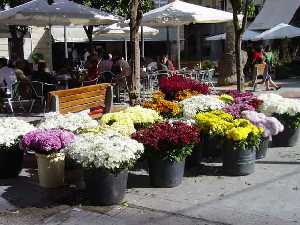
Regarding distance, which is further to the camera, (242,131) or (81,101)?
(81,101)

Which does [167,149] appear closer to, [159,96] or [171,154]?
[171,154]

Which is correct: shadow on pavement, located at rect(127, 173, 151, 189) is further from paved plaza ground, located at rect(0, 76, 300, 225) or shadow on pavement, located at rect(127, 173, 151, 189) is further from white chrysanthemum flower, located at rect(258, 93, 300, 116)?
white chrysanthemum flower, located at rect(258, 93, 300, 116)

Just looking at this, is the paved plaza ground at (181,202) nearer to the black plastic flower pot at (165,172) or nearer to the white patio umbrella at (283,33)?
the black plastic flower pot at (165,172)

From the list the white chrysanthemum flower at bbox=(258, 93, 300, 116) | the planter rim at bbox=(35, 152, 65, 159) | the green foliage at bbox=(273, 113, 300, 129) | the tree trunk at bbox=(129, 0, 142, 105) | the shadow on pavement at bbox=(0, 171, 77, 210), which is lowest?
the shadow on pavement at bbox=(0, 171, 77, 210)

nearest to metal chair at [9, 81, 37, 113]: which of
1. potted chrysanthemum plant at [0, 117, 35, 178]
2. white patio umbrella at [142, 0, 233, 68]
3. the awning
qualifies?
white patio umbrella at [142, 0, 233, 68]

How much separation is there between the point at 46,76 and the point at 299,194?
8700 millimetres

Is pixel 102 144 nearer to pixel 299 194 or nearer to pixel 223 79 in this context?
pixel 299 194

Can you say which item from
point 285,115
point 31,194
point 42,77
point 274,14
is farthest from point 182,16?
point 274,14

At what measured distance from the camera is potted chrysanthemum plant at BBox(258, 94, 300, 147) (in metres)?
Result: 8.60

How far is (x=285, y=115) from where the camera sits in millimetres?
8680

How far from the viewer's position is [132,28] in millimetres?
11070

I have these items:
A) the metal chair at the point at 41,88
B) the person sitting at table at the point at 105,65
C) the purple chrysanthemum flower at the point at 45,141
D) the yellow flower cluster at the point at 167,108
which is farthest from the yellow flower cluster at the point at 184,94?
the person sitting at table at the point at 105,65

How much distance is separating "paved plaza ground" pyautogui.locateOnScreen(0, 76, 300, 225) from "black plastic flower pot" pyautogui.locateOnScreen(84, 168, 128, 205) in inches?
Result: 3.5

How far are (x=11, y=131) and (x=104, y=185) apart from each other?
6.23 ft
